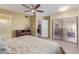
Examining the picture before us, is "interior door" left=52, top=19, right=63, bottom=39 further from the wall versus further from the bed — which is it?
the bed

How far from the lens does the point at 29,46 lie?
200 cm

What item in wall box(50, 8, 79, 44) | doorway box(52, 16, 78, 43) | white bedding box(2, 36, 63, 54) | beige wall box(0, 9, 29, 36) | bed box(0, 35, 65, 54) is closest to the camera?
bed box(0, 35, 65, 54)

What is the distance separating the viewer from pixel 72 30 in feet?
9.39

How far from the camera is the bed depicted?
173 centimetres

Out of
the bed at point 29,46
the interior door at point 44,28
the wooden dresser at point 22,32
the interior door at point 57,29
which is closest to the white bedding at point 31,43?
the bed at point 29,46

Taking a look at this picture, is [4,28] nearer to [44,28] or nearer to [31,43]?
[31,43]

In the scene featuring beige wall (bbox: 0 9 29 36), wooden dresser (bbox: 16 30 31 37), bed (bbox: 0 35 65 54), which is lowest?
bed (bbox: 0 35 65 54)

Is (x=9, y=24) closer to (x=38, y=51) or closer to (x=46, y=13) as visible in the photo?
(x=46, y=13)

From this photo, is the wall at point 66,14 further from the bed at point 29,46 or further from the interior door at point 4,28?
the interior door at point 4,28

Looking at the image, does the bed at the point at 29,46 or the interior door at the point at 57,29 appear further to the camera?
the interior door at the point at 57,29

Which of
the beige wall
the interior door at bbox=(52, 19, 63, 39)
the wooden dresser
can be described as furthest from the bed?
the interior door at bbox=(52, 19, 63, 39)

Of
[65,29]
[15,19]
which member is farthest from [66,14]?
[15,19]

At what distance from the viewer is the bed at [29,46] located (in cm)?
173
